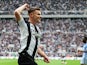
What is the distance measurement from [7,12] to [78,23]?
801cm

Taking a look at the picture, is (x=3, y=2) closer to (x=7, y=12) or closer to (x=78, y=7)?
(x=7, y=12)

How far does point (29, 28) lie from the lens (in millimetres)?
6746

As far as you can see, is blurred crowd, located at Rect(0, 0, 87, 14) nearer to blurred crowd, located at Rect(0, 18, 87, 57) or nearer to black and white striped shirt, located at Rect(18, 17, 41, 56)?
blurred crowd, located at Rect(0, 18, 87, 57)

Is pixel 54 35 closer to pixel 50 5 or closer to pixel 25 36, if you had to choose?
pixel 50 5

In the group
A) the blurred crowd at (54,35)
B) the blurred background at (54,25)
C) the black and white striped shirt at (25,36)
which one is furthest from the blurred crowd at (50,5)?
the black and white striped shirt at (25,36)

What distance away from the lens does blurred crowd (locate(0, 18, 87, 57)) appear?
31125 millimetres

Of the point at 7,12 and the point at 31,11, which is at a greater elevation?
the point at 31,11

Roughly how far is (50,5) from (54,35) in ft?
33.4

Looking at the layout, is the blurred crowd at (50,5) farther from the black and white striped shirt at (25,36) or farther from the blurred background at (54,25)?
the black and white striped shirt at (25,36)

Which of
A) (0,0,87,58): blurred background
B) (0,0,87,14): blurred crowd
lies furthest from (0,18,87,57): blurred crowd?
(0,0,87,14): blurred crowd

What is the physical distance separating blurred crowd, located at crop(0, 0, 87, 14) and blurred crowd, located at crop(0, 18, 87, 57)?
4.92 feet

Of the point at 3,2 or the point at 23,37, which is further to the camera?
the point at 3,2

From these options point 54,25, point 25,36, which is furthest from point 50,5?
point 25,36

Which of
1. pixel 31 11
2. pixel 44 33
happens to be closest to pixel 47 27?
pixel 44 33
